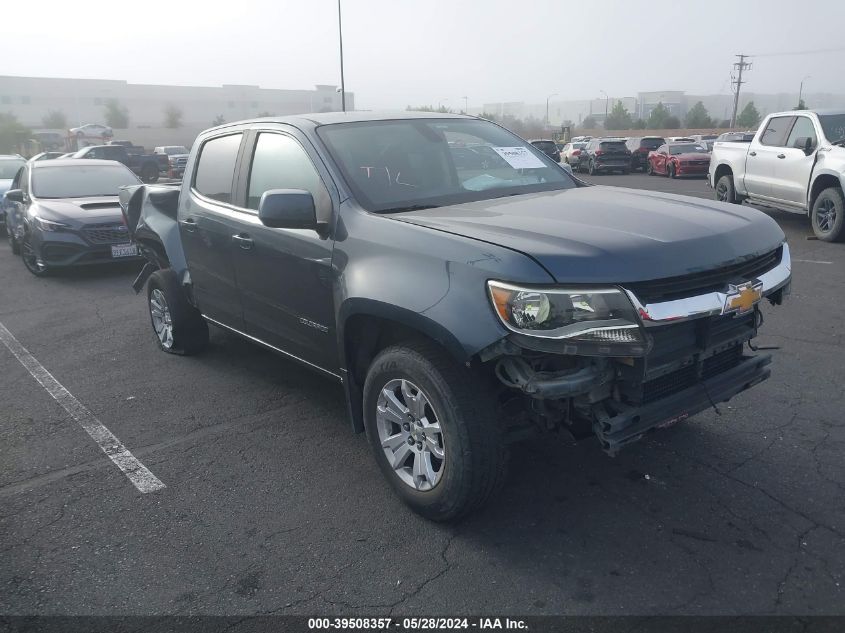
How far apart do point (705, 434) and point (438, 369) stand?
198 cm

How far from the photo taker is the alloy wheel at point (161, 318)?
5957mm

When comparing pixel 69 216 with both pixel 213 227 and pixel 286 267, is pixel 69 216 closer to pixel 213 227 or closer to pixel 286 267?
pixel 213 227

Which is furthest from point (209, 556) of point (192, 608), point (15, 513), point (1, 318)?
point (1, 318)

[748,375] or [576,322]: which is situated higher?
[576,322]

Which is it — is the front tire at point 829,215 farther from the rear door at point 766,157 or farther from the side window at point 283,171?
the side window at point 283,171

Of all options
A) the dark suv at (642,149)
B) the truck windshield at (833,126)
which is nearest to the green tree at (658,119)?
the dark suv at (642,149)

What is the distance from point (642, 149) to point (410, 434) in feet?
96.9

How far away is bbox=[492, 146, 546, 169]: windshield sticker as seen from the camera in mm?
4463

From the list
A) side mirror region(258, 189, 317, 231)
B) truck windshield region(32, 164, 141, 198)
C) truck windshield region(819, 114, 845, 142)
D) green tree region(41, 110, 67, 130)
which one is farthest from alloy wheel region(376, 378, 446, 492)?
green tree region(41, 110, 67, 130)

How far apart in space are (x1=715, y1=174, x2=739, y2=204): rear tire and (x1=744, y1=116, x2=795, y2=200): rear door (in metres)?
0.63

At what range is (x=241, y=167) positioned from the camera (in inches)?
181

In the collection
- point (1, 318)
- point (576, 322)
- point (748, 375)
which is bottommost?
point (1, 318)

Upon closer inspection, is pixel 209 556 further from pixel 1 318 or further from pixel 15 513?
pixel 1 318

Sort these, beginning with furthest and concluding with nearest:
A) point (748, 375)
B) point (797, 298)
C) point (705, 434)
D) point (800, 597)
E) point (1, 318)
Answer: point (1, 318) → point (797, 298) → point (705, 434) → point (748, 375) → point (800, 597)
